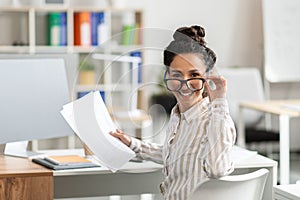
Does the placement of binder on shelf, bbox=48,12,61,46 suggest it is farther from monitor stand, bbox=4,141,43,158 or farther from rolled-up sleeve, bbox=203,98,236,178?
rolled-up sleeve, bbox=203,98,236,178

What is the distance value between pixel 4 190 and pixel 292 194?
0.98m

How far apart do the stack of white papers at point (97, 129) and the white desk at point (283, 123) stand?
2239mm

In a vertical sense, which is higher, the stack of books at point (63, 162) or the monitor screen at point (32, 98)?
the monitor screen at point (32, 98)

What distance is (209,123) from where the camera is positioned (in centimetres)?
227

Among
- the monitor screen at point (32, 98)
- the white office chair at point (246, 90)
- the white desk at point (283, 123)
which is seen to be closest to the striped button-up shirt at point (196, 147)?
the monitor screen at point (32, 98)

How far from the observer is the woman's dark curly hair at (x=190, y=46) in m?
2.30

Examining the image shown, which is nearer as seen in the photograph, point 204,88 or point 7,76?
point 204,88

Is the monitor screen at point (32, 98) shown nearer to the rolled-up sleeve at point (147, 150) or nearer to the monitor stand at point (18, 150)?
the monitor stand at point (18, 150)

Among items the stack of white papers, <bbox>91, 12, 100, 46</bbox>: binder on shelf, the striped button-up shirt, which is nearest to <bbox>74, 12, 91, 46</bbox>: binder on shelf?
<bbox>91, 12, 100, 46</bbox>: binder on shelf

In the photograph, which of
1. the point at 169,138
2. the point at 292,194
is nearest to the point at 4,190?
the point at 169,138

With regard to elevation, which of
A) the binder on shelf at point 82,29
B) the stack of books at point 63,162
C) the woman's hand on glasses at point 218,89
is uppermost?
the binder on shelf at point 82,29

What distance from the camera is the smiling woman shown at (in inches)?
87.7

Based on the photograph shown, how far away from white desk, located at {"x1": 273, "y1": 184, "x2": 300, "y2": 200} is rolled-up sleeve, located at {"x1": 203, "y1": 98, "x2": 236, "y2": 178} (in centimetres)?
18

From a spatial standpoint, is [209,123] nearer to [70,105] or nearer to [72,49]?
[70,105]
